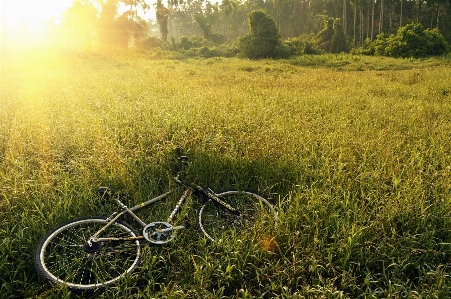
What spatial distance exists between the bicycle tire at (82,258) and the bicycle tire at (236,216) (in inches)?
29.8

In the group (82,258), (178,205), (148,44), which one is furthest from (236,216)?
(148,44)

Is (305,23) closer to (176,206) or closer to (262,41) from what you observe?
(262,41)

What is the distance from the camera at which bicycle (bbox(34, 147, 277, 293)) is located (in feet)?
8.92

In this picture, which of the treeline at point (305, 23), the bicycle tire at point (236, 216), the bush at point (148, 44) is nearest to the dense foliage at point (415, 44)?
the treeline at point (305, 23)

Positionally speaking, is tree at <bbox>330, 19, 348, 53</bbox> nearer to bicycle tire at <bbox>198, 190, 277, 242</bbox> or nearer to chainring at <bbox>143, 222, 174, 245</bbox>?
bicycle tire at <bbox>198, 190, 277, 242</bbox>

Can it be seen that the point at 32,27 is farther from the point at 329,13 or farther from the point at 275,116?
the point at 275,116

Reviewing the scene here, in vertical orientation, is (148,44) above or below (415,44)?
above

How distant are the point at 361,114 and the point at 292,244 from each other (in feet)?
16.4

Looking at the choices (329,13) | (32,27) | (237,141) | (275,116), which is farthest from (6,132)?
(32,27)

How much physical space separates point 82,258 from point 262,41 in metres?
28.4

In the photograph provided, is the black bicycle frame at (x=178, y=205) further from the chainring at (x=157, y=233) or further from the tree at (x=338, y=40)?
the tree at (x=338, y=40)

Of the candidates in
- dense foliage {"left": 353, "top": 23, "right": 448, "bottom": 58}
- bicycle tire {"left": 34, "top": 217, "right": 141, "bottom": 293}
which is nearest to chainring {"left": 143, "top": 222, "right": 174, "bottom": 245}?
bicycle tire {"left": 34, "top": 217, "right": 141, "bottom": 293}

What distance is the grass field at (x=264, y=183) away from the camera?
2611 millimetres

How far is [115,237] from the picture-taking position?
305cm
